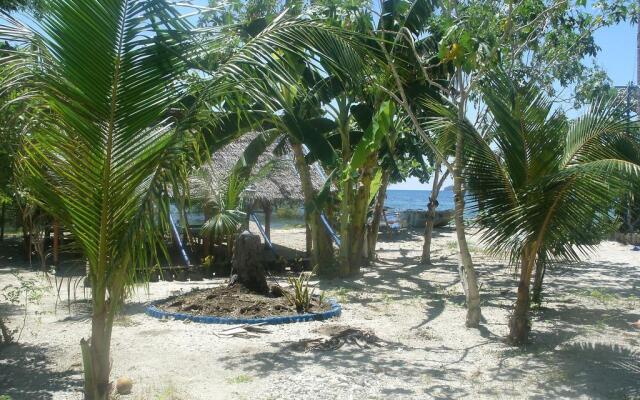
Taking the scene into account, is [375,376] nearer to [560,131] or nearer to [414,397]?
[414,397]

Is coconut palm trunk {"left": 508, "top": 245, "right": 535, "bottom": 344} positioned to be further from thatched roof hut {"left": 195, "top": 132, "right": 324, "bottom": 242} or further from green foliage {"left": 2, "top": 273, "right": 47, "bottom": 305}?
thatched roof hut {"left": 195, "top": 132, "right": 324, "bottom": 242}

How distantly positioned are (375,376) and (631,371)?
255 cm

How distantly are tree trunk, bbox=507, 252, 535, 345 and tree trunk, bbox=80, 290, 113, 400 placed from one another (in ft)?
15.5

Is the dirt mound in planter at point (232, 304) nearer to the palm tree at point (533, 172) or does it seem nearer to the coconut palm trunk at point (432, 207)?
the palm tree at point (533, 172)

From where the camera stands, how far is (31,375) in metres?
6.31

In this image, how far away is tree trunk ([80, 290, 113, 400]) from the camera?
14.3 ft

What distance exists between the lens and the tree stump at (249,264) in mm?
10398

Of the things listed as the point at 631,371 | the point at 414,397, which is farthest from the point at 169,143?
A: the point at 631,371

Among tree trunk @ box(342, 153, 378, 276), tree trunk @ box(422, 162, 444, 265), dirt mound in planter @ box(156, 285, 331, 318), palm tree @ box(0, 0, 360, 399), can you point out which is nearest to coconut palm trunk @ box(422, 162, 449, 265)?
tree trunk @ box(422, 162, 444, 265)

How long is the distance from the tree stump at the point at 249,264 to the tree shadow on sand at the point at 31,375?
3.60 meters

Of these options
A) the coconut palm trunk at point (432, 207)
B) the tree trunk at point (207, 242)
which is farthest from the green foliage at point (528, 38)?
the tree trunk at point (207, 242)

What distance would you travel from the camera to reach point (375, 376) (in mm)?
6402

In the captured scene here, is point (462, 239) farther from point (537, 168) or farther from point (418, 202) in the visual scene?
point (418, 202)

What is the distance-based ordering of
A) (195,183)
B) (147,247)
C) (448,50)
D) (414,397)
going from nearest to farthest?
(147,247), (414,397), (448,50), (195,183)
